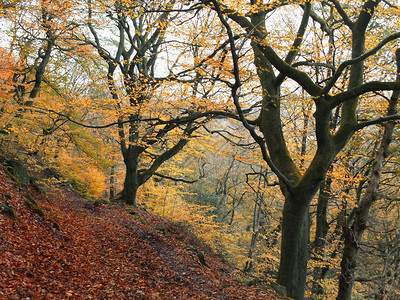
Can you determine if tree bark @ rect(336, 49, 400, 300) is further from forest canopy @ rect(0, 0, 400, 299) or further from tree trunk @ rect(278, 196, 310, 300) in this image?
tree trunk @ rect(278, 196, 310, 300)

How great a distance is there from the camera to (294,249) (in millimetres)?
5738

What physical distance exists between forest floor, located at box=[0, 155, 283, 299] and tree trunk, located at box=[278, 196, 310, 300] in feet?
2.22

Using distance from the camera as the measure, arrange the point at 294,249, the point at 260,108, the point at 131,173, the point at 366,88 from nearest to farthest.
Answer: the point at 366,88 < the point at 294,249 < the point at 260,108 < the point at 131,173

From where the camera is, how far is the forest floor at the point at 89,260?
4282 mm

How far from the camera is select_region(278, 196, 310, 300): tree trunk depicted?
5.75 meters

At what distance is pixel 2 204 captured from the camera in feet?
18.3

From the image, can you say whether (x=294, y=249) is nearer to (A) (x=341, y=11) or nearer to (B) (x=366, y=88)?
(B) (x=366, y=88)

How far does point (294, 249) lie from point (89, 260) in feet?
14.4

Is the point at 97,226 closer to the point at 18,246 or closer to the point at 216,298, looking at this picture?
the point at 18,246

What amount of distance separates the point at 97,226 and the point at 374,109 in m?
9.17

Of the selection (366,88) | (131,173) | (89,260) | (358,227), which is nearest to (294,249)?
(358,227)

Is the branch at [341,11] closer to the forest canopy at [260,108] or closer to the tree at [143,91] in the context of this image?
the forest canopy at [260,108]

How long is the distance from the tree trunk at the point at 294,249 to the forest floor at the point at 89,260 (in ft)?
2.22

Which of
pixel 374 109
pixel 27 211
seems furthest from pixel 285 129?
pixel 27 211
